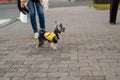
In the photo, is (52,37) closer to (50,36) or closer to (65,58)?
(50,36)

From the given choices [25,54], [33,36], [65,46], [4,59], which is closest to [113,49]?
[65,46]

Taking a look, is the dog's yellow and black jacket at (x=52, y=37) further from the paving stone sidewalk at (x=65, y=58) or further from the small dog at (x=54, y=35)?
the paving stone sidewalk at (x=65, y=58)

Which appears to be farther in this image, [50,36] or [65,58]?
[50,36]

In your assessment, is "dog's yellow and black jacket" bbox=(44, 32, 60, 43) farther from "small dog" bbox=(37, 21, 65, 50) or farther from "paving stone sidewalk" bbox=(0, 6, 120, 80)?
"paving stone sidewalk" bbox=(0, 6, 120, 80)

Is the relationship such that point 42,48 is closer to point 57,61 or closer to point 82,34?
point 57,61

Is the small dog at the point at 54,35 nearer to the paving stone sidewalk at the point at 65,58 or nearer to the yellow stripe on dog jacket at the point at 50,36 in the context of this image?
the yellow stripe on dog jacket at the point at 50,36

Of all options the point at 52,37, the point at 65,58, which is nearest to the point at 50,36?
the point at 52,37

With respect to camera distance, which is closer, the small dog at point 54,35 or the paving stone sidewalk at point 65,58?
the paving stone sidewalk at point 65,58

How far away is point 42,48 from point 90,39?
150cm

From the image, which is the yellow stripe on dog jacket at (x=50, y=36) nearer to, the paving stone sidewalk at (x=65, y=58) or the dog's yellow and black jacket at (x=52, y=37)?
the dog's yellow and black jacket at (x=52, y=37)

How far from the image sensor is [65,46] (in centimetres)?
742

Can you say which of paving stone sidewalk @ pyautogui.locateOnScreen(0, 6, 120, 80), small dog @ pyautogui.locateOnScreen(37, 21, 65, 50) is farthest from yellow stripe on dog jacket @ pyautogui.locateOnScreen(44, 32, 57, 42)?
paving stone sidewalk @ pyautogui.locateOnScreen(0, 6, 120, 80)

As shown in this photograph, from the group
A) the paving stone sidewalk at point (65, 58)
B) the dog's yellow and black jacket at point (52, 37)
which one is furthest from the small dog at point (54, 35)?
the paving stone sidewalk at point (65, 58)

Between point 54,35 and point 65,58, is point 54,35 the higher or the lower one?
the higher one
